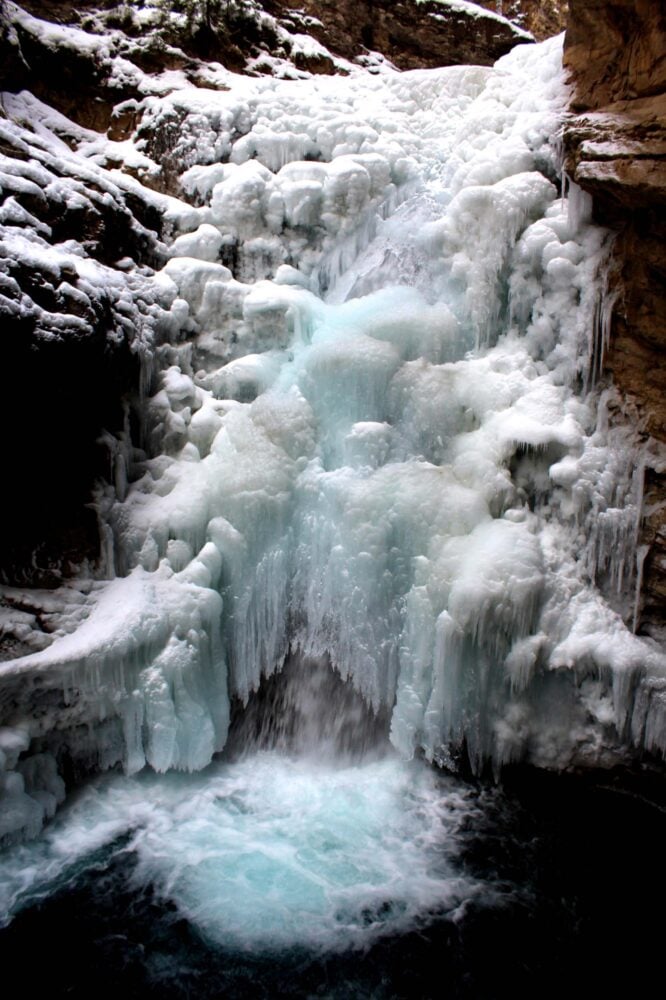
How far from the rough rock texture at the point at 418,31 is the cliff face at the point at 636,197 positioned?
11.4 ft

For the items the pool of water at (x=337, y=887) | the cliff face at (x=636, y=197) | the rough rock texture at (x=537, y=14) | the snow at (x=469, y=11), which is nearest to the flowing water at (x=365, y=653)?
the pool of water at (x=337, y=887)

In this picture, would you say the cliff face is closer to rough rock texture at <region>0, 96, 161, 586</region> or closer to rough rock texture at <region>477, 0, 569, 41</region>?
rough rock texture at <region>0, 96, 161, 586</region>

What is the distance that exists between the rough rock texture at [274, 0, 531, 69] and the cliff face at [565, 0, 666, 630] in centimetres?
346

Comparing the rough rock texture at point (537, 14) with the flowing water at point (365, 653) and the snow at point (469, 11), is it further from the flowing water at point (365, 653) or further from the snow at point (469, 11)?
the flowing water at point (365, 653)

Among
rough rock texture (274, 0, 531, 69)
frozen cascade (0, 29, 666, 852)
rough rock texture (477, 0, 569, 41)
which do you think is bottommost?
frozen cascade (0, 29, 666, 852)

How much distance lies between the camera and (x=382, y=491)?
5141 millimetres

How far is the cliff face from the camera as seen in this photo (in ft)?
14.6

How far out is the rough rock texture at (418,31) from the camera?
8305 millimetres

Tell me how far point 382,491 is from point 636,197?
2692mm

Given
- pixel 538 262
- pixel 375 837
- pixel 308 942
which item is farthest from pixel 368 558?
pixel 538 262

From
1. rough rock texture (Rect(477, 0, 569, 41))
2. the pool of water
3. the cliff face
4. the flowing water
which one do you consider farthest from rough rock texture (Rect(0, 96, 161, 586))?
rough rock texture (Rect(477, 0, 569, 41))

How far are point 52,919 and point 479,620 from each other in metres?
3.16

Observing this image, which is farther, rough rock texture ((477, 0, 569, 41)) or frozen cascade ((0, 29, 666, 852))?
rough rock texture ((477, 0, 569, 41))

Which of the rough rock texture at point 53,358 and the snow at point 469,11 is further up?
the snow at point 469,11
